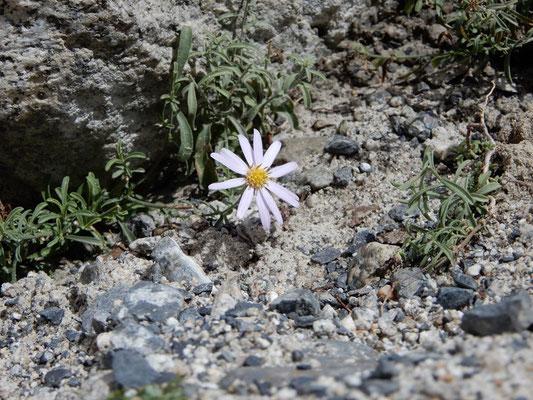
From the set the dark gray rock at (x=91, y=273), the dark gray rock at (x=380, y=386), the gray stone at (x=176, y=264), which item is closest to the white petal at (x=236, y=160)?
the gray stone at (x=176, y=264)

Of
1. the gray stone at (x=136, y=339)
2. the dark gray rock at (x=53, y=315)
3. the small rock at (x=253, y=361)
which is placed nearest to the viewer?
the small rock at (x=253, y=361)

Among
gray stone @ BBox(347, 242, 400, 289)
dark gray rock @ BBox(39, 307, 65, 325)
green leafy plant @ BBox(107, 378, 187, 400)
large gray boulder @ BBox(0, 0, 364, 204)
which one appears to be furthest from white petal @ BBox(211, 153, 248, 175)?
green leafy plant @ BBox(107, 378, 187, 400)

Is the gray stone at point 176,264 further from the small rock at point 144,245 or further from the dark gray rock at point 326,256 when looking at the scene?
the dark gray rock at point 326,256

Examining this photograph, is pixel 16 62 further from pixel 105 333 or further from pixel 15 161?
pixel 105 333

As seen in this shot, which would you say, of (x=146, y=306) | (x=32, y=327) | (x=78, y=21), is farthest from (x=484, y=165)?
(x=32, y=327)

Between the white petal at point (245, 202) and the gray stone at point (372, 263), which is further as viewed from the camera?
the white petal at point (245, 202)
